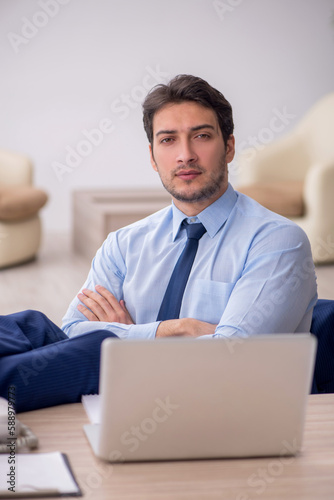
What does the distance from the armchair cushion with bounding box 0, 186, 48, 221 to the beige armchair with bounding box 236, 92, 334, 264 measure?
1442mm

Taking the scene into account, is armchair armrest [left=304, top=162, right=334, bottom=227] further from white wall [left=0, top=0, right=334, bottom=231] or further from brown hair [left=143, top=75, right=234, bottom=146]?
brown hair [left=143, top=75, right=234, bottom=146]

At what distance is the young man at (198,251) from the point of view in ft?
5.42

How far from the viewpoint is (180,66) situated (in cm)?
667

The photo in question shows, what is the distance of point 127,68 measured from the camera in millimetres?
6574

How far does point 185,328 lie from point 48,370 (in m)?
0.53

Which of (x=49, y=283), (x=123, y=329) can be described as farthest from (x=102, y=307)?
(x=49, y=283)

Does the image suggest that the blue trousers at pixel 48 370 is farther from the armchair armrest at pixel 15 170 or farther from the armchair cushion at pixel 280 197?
the armchair armrest at pixel 15 170

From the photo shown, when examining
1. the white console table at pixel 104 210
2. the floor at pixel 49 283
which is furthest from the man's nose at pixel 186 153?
the white console table at pixel 104 210

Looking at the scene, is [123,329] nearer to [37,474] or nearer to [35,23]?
[37,474]

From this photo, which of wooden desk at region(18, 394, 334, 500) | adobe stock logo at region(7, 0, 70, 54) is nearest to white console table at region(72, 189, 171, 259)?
adobe stock logo at region(7, 0, 70, 54)

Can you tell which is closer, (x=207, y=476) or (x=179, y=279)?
(x=207, y=476)

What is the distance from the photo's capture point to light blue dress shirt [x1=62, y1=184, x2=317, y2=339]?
5.23ft

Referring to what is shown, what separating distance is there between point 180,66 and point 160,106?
16.4 feet

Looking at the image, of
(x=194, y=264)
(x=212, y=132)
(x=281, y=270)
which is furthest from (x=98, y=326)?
(x=212, y=132)
